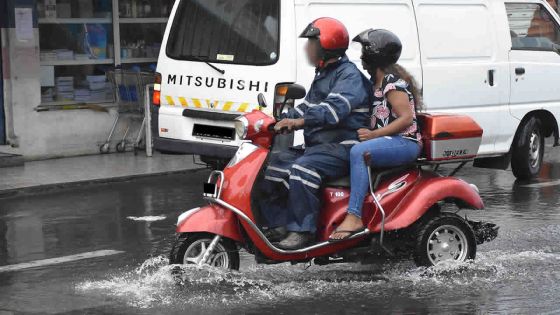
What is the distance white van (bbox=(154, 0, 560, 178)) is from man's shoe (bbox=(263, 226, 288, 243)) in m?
3.27

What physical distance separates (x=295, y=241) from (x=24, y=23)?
802 centimetres

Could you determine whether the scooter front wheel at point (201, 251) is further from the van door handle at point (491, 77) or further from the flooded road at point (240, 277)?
the van door handle at point (491, 77)

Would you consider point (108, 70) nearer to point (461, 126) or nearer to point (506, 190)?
point (506, 190)

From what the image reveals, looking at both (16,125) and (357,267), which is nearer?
(357,267)

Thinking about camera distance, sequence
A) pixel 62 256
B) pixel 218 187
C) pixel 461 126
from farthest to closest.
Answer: pixel 62 256 < pixel 461 126 < pixel 218 187

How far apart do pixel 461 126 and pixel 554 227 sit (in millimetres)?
2228

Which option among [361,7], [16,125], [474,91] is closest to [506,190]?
[474,91]

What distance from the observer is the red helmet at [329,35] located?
788 centimetres

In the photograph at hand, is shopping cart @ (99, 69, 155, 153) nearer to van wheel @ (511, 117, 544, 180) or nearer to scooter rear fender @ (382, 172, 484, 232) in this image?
van wheel @ (511, 117, 544, 180)

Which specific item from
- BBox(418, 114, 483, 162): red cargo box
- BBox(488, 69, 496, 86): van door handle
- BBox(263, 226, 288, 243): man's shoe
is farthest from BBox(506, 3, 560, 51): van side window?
BBox(263, 226, 288, 243): man's shoe

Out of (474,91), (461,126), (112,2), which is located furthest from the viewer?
(112,2)

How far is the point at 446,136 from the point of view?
26.5 ft

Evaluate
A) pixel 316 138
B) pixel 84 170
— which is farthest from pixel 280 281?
pixel 84 170

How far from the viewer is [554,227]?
998cm
